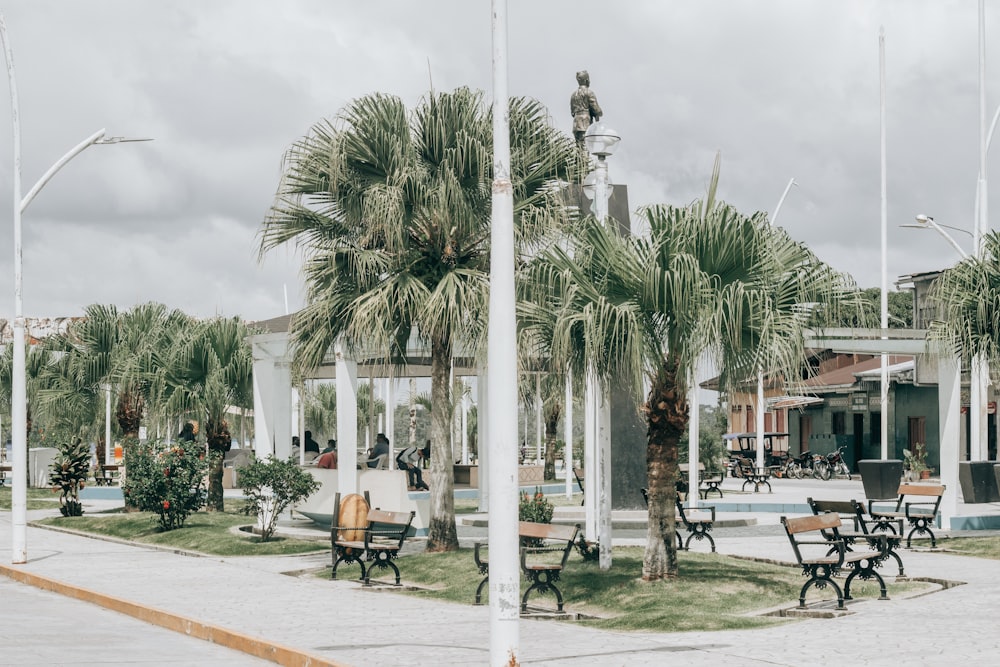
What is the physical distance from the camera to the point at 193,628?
1272cm

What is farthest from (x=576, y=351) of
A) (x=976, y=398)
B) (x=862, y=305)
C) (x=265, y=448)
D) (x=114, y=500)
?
(x=114, y=500)

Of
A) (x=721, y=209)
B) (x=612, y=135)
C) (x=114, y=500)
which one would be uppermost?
(x=612, y=135)

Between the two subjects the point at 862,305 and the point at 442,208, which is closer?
the point at 862,305

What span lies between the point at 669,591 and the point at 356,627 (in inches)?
130

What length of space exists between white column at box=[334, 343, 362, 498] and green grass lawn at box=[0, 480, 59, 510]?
15593 millimetres

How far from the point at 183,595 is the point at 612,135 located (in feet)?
24.5

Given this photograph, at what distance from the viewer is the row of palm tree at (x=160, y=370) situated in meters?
27.4

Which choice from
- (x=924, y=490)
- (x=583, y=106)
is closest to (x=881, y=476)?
(x=924, y=490)

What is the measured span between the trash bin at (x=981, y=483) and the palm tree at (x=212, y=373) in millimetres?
15257

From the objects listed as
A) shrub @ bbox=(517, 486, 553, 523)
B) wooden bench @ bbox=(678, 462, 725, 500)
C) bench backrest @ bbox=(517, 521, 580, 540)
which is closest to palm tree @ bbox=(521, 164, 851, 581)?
bench backrest @ bbox=(517, 521, 580, 540)

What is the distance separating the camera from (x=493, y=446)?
905cm

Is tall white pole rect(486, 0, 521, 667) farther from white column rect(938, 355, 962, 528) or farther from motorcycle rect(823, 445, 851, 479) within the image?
motorcycle rect(823, 445, 851, 479)

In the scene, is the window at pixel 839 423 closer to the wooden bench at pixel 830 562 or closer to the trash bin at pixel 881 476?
the trash bin at pixel 881 476

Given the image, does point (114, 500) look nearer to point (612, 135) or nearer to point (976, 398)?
point (976, 398)
